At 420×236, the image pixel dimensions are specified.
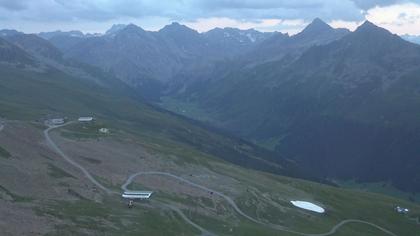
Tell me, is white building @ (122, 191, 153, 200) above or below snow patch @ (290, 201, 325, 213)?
above

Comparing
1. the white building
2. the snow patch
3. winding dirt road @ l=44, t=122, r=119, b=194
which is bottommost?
the snow patch

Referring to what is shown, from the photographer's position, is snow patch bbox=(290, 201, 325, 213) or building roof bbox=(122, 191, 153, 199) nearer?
building roof bbox=(122, 191, 153, 199)

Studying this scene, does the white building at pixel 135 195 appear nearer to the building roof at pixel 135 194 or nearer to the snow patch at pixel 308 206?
the building roof at pixel 135 194

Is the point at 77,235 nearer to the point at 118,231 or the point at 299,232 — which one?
the point at 118,231

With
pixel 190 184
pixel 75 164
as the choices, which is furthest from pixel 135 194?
pixel 190 184

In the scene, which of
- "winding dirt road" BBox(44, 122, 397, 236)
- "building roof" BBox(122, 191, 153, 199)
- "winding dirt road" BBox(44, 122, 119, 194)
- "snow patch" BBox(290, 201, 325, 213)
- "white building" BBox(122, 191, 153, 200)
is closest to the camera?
"winding dirt road" BBox(44, 122, 397, 236)

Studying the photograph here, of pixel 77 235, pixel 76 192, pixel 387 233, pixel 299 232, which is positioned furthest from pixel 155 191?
pixel 387 233

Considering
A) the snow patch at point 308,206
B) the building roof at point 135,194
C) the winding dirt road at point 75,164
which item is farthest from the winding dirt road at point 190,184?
the snow patch at point 308,206

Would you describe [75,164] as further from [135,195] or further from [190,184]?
[190,184]

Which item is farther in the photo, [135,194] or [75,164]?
[75,164]

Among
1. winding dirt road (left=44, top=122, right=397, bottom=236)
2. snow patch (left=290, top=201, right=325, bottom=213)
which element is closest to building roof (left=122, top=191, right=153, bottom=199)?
winding dirt road (left=44, top=122, right=397, bottom=236)

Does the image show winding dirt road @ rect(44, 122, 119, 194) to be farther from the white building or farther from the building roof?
the white building
